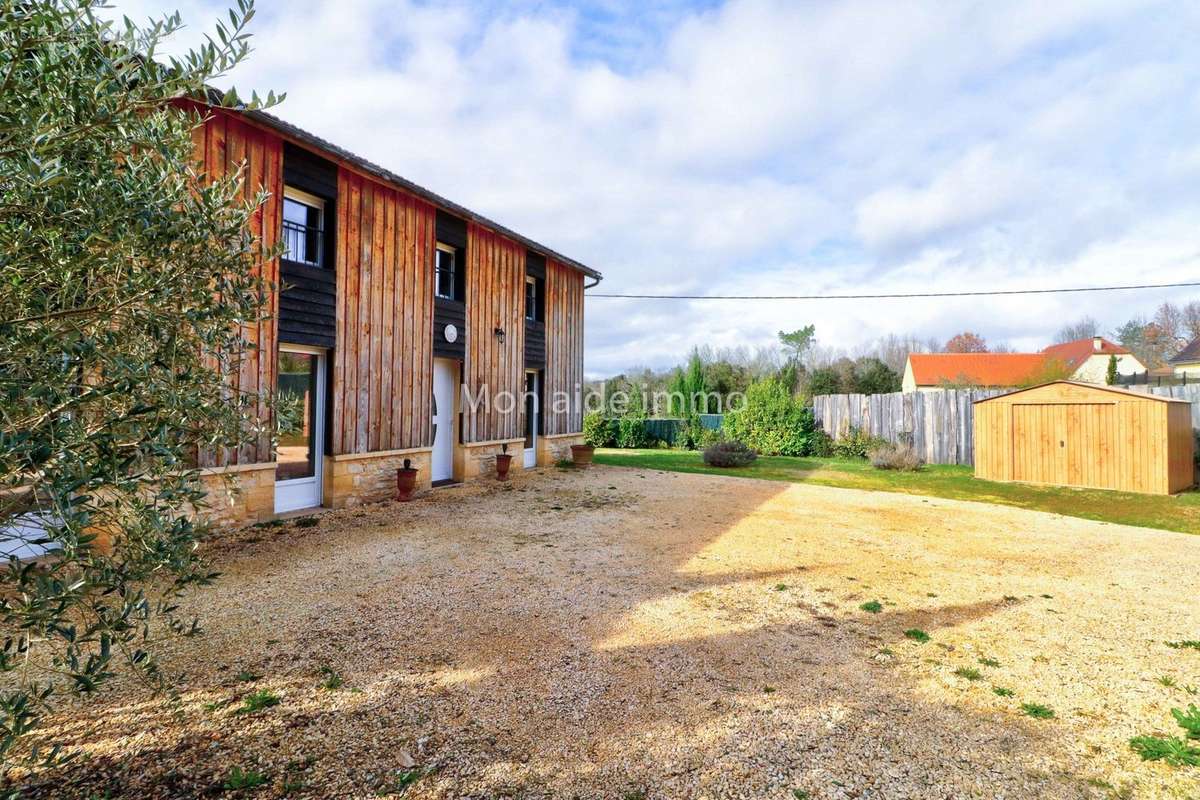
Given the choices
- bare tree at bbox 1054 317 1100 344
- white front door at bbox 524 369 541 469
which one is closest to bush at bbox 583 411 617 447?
white front door at bbox 524 369 541 469

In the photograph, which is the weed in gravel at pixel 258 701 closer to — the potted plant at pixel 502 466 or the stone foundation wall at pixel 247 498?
the stone foundation wall at pixel 247 498

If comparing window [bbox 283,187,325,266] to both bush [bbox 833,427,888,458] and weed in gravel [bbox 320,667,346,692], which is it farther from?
bush [bbox 833,427,888,458]

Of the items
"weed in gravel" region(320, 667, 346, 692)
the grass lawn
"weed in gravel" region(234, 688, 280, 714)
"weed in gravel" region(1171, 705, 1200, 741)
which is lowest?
the grass lawn

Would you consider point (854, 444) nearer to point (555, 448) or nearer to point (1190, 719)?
point (555, 448)

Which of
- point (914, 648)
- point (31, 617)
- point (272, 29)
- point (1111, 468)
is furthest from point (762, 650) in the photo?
point (1111, 468)

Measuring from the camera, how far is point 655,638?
3461mm

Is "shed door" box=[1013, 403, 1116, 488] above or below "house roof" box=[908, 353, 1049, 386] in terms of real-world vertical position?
below

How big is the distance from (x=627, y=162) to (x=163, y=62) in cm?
1286

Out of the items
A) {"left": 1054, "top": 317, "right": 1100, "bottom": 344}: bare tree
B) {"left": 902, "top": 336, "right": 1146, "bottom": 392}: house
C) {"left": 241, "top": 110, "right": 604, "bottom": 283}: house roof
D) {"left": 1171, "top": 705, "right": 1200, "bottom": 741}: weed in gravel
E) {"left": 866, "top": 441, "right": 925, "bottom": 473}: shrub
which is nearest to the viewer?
{"left": 1171, "top": 705, "right": 1200, "bottom": 741}: weed in gravel

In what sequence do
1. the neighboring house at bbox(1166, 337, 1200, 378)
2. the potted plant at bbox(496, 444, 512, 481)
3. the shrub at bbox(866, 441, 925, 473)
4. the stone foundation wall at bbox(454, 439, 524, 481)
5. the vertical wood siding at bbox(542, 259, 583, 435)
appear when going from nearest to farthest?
the stone foundation wall at bbox(454, 439, 524, 481)
the potted plant at bbox(496, 444, 512, 481)
the vertical wood siding at bbox(542, 259, 583, 435)
the shrub at bbox(866, 441, 925, 473)
the neighboring house at bbox(1166, 337, 1200, 378)

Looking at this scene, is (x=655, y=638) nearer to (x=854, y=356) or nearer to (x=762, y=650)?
(x=762, y=650)

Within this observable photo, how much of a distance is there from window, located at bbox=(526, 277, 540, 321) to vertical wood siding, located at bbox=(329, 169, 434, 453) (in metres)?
3.27

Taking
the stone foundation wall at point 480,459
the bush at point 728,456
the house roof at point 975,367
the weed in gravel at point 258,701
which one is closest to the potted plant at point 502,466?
the stone foundation wall at point 480,459

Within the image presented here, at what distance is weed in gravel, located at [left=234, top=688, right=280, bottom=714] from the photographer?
2.53m
